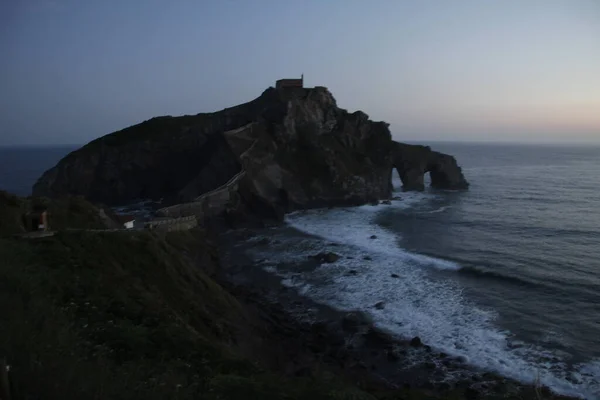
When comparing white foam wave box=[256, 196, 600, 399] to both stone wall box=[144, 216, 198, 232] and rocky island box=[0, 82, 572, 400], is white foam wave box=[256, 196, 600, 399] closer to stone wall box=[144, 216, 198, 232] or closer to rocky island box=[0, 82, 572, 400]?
rocky island box=[0, 82, 572, 400]

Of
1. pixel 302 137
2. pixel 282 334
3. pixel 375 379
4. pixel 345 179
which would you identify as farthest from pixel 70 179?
pixel 375 379

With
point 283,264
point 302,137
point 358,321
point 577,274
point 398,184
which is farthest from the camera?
point 398,184

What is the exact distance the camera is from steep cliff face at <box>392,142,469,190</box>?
82.2m

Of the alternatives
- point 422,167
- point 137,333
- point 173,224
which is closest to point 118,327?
point 137,333

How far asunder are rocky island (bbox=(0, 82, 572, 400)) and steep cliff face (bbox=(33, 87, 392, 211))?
37cm

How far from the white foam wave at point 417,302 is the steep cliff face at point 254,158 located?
18.1m

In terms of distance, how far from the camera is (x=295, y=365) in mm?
21703

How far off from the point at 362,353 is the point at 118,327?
15090mm

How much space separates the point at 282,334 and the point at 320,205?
41890 mm

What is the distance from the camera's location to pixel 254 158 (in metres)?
63.9

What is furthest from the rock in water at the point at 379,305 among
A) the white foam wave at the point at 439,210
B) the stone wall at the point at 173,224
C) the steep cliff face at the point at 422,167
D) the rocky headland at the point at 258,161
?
the steep cliff face at the point at 422,167

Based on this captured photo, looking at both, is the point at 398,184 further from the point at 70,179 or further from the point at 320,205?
the point at 70,179

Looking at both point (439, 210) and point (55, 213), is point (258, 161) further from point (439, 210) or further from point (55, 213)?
point (55, 213)

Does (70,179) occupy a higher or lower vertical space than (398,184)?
higher
